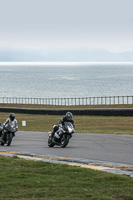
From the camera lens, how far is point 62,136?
19266mm

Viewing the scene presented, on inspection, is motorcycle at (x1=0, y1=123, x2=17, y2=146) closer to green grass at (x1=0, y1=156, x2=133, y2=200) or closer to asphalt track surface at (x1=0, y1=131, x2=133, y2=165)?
asphalt track surface at (x1=0, y1=131, x2=133, y2=165)

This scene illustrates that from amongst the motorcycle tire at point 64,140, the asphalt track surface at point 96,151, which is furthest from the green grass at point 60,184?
the motorcycle tire at point 64,140

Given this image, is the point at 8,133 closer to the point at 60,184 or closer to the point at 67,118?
the point at 67,118

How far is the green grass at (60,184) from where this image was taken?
26.9ft

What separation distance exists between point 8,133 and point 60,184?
38.2ft

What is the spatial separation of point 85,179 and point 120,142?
1118cm

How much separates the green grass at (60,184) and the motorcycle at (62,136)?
6.38 m

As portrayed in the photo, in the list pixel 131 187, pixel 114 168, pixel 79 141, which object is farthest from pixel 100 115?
pixel 131 187

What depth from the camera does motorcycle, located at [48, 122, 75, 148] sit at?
60.7 ft

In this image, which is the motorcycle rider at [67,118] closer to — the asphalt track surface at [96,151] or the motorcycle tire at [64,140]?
the motorcycle tire at [64,140]

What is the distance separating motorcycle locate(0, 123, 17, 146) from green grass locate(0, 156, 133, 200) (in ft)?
27.4

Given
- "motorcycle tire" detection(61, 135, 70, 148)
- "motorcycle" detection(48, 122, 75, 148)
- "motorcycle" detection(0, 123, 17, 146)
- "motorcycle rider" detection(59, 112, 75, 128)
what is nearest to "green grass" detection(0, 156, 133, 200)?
"motorcycle" detection(48, 122, 75, 148)

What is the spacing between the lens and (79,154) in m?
16.3

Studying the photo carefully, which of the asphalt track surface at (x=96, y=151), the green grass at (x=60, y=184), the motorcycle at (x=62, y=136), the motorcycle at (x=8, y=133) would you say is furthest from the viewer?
the motorcycle at (x=8, y=133)
